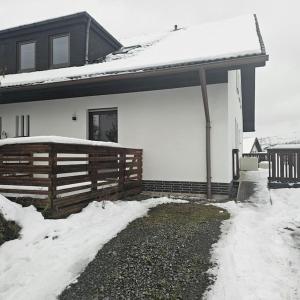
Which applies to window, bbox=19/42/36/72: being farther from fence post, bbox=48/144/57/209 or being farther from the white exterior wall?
fence post, bbox=48/144/57/209

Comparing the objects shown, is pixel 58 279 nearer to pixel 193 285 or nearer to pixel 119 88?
pixel 193 285

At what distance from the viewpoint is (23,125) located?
1046cm

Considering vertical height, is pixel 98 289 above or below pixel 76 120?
below

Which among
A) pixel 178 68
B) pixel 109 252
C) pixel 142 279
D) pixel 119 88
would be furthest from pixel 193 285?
pixel 119 88

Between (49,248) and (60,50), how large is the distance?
9012 mm

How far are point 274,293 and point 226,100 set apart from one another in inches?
222

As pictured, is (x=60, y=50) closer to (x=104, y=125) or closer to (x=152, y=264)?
(x=104, y=125)

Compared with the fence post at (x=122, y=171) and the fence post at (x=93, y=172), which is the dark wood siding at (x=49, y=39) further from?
the fence post at (x=93, y=172)

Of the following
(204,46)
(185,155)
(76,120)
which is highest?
(204,46)

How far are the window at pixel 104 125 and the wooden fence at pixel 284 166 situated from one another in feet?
15.9

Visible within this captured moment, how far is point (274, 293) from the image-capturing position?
2.86 meters

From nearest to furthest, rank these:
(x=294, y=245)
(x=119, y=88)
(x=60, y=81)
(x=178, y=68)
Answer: (x=294, y=245) → (x=178, y=68) → (x=60, y=81) → (x=119, y=88)

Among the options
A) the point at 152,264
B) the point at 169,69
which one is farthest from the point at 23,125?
the point at 152,264

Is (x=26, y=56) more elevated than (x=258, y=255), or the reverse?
(x=26, y=56)
